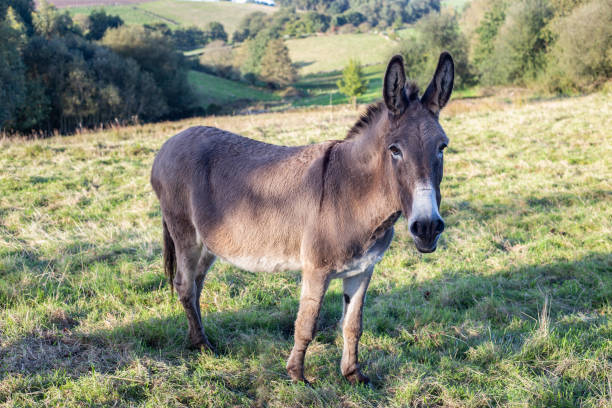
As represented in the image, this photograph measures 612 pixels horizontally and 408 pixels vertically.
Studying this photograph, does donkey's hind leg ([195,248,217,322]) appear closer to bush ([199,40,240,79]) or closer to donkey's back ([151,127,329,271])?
donkey's back ([151,127,329,271])

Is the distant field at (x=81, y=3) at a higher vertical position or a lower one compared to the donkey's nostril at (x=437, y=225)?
higher

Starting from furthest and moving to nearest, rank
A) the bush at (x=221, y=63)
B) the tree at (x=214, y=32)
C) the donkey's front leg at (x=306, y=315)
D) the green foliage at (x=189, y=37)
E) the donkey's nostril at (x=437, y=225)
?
1. the tree at (x=214, y=32)
2. the green foliage at (x=189, y=37)
3. the bush at (x=221, y=63)
4. the donkey's front leg at (x=306, y=315)
5. the donkey's nostril at (x=437, y=225)

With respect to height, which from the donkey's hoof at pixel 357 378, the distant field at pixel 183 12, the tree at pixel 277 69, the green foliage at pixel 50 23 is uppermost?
the distant field at pixel 183 12

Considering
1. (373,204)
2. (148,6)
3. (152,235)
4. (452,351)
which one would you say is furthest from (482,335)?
(148,6)

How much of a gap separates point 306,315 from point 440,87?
2.10 metres

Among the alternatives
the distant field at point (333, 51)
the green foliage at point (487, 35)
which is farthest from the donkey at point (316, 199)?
the distant field at point (333, 51)

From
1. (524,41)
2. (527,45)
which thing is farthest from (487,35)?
(527,45)

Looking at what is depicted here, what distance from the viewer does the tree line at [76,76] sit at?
1057 inches

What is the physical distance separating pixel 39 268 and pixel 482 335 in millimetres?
5681

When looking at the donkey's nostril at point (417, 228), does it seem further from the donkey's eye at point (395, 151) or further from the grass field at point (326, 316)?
the grass field at point (326, 316)

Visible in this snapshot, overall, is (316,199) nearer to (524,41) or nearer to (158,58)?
(524,41)

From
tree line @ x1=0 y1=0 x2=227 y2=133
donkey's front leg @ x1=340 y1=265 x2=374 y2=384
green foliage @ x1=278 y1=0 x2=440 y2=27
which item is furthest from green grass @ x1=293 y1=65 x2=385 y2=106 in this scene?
green foliage @ x1=278 y1=0 x2=440 y2=27

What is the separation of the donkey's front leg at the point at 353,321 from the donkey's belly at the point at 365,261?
24 centimetres

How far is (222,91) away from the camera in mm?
58656
